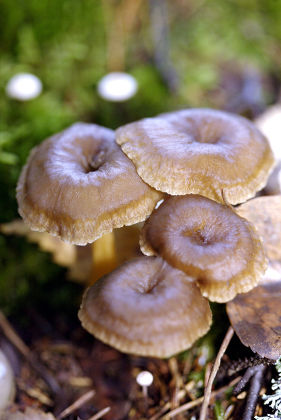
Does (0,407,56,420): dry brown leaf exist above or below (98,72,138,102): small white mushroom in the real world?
below

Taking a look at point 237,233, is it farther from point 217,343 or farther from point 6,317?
point 6,317

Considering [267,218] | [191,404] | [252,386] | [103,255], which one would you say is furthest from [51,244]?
[252,386]

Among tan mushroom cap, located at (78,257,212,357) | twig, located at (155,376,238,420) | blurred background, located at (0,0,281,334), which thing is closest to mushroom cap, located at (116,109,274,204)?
tan mushroom cap, located at (78,257,212,357)

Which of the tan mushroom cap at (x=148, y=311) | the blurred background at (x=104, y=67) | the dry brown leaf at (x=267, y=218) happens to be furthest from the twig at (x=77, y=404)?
the dry brown leaf at (x=267, y=218)

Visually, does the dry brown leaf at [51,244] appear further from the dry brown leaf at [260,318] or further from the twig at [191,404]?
the dry brown leaf at [260,318]

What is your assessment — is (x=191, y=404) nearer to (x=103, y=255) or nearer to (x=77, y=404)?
(x=77, y=404)

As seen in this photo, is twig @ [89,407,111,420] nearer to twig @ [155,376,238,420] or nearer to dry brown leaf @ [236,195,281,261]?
twig @ [155,376,238,420]
